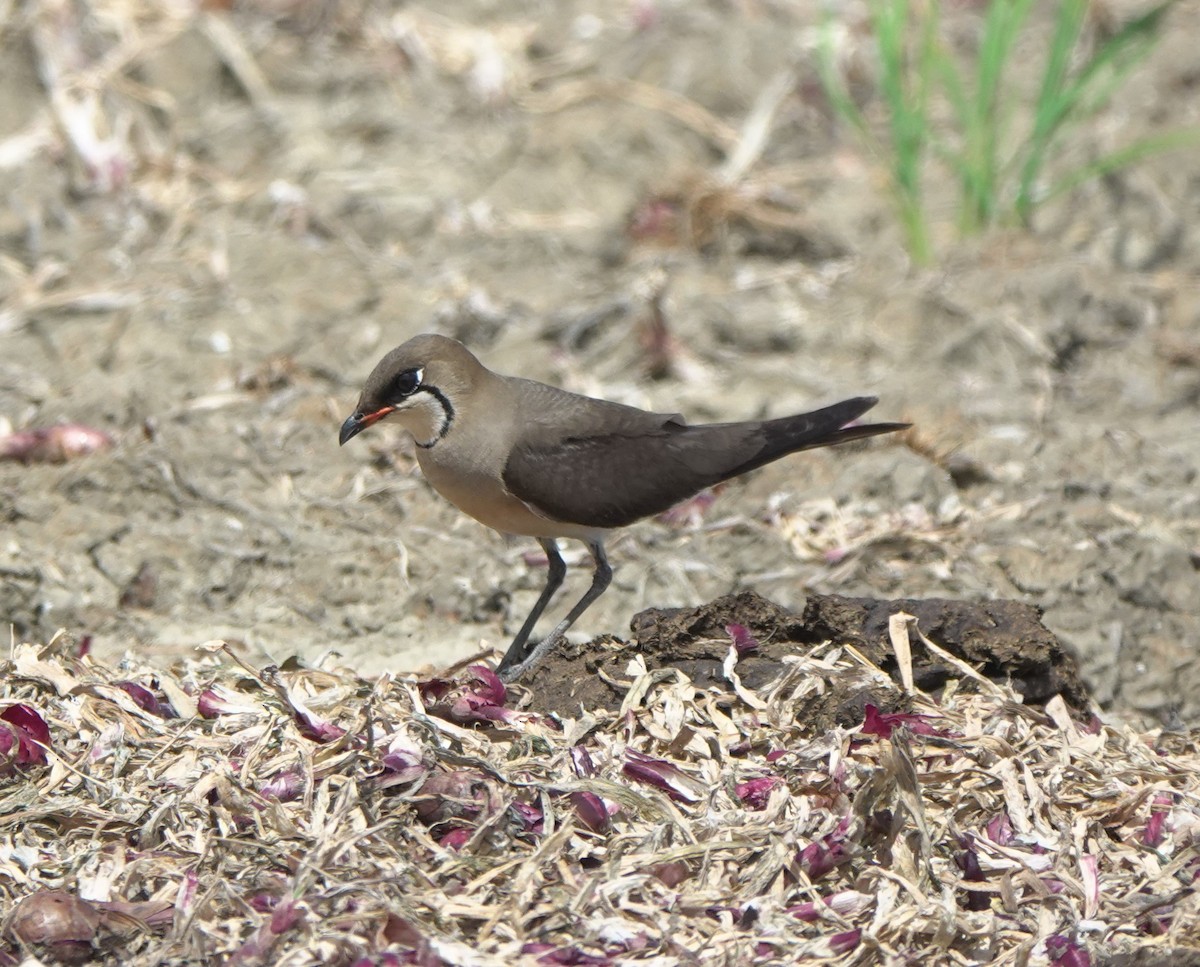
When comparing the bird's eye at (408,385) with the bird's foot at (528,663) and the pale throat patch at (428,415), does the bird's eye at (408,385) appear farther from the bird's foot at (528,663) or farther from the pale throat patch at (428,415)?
the bird's foot at (528,663)

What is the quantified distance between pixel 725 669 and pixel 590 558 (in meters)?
1.80

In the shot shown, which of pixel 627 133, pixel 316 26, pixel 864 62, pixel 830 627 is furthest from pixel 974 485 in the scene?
pixel 316 26

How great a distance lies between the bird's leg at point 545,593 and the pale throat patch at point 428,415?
532 mm

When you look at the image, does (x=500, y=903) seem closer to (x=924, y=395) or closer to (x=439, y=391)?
(x=439, y=391)

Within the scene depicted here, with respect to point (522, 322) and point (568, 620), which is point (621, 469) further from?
point (522, 322)

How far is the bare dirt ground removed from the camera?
5.61 m

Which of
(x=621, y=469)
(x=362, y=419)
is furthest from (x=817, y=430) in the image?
(x=362, y=419)

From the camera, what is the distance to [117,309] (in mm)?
7367

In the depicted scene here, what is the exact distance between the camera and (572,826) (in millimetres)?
3693

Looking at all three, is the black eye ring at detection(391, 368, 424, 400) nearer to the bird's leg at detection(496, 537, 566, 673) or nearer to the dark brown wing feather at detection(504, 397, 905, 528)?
the dark brown wing feather at detection(504, 397, 905, 528)

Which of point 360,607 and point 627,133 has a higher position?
point 627,133

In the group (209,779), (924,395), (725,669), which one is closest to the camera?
(209,779)

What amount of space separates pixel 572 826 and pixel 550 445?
1640 mm

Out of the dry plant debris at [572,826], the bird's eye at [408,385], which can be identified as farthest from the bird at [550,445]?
the dry plant debris at [572,826]
